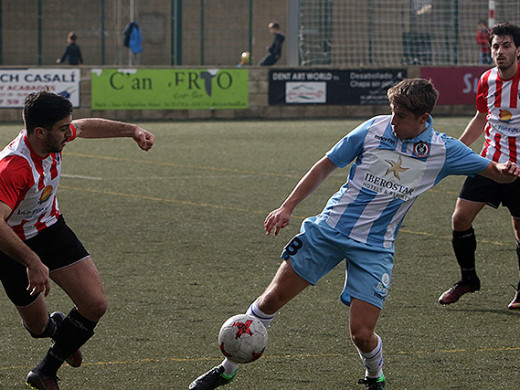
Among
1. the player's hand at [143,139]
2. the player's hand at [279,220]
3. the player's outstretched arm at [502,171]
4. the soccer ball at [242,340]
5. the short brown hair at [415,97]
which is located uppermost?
the short brown hair at [415,97]

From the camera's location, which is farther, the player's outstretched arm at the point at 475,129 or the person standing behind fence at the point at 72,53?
the person standing behind fence at the point at 72,53

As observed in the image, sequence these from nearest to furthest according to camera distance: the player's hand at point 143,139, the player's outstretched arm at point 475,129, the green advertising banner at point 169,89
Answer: the player's hand at point 143,139 → the player's outstretched arm at point 475,129 → the green advertising banner at point 169,89

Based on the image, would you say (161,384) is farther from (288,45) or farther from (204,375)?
(288,45)

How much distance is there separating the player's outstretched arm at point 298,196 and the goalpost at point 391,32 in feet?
67.2

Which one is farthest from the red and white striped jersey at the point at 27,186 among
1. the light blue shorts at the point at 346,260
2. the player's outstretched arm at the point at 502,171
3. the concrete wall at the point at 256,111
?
the concrete wall at the point at 256,111

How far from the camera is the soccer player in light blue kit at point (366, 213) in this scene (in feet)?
15.6

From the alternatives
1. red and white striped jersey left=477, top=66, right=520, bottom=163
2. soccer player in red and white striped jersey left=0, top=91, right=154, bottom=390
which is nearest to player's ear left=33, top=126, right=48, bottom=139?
soccer player in red and white striped jersey left=0, top=91, right=154, bottom=390

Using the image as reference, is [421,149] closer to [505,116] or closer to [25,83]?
[505,116]

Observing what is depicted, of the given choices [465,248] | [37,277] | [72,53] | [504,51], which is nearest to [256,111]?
[72,53]

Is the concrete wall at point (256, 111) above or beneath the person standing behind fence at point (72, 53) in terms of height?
beneath

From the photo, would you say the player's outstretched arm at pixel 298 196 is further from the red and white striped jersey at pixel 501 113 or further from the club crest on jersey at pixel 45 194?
the red and white striped jersey at pixel 501 113

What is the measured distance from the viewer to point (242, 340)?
184 inches

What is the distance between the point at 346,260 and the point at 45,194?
5.14ft

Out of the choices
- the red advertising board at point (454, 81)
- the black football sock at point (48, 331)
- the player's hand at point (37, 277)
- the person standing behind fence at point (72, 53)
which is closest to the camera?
the player's hand at point (37, 277)
